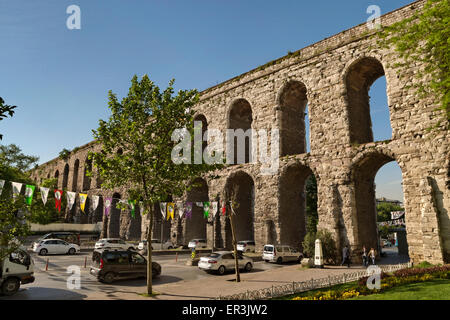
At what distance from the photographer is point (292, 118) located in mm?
27969

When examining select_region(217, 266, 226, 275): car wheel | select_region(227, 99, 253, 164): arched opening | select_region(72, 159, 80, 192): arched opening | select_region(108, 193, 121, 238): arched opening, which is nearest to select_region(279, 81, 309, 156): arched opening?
select_region(227, 99, 253, 164): arched opening

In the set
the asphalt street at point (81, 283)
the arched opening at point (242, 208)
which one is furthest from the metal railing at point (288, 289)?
the arched opening at point (242, 208)

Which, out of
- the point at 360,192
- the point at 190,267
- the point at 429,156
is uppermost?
the point at 429,156

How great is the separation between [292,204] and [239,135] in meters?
8.88

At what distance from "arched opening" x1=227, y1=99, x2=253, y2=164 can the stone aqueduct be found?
17 centimetres

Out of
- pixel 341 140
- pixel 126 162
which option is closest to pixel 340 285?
pixel 126 162

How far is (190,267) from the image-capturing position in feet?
67.1

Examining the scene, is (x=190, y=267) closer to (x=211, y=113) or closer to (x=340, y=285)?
(x=340, y=285)

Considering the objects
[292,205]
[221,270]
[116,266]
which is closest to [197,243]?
[292,205]

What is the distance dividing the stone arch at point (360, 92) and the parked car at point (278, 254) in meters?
9.38

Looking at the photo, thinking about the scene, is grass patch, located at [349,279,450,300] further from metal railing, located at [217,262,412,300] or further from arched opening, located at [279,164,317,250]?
arched opening, located at [279,164,317,250]

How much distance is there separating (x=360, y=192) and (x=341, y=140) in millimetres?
3999

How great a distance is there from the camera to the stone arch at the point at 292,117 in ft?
88.2

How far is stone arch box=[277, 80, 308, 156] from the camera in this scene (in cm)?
2689
